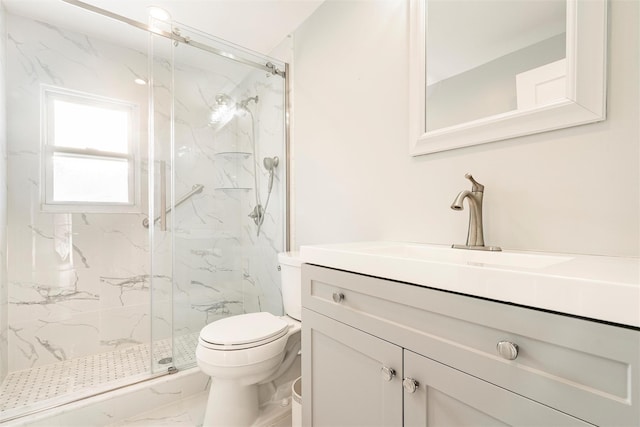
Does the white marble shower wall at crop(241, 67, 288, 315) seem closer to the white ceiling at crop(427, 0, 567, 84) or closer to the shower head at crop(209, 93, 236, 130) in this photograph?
the shower head at crop(209, 93, 236, 130)

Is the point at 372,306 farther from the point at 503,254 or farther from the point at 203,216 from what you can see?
the point at 203,216

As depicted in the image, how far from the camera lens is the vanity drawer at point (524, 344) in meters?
0.45

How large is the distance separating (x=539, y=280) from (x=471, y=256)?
50 centimetres

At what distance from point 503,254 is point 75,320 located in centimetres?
264

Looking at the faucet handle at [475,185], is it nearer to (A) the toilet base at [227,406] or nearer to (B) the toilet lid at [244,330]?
(B) the toilet lid at [244,330]

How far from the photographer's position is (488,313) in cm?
59

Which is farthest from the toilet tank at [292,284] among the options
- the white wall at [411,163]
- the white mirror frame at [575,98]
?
the white mirror frame at [575,98]

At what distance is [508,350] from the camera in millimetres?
555

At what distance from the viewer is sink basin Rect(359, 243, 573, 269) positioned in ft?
2.74

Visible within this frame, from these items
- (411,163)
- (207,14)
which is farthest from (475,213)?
(207,14)

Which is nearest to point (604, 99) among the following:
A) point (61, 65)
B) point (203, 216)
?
point (203, 216)

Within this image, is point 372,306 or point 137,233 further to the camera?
point 137,233

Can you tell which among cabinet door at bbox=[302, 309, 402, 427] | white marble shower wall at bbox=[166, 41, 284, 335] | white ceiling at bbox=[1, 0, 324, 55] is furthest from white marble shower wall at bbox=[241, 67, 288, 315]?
cabinet door at bbox=[302, 309, 402, 427]

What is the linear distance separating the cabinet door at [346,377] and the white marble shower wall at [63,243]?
1.87 metres
